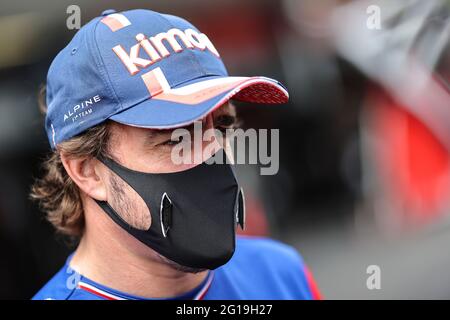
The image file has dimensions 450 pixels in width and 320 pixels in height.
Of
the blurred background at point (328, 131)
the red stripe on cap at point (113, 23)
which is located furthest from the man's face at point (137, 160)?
the blurred background at point (328, 131)

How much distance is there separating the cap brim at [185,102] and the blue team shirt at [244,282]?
1.81ft

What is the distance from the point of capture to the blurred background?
3750mm

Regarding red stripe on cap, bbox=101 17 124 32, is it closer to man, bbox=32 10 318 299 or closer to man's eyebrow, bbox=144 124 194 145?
man, bbox=32 10 318 299

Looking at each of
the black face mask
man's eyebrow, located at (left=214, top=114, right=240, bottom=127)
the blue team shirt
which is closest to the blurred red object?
the blue team shirt

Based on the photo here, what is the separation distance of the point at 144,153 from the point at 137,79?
8.5 inches

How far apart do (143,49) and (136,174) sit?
366 millimetres

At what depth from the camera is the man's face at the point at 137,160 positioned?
174cm

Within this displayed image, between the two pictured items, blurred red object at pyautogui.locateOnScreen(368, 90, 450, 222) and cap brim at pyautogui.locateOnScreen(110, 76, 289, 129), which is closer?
cap brim at pyautogui.locateOnScreen(110, 76, 289, 129)

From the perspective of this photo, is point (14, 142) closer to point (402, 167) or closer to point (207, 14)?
point (207, 14)

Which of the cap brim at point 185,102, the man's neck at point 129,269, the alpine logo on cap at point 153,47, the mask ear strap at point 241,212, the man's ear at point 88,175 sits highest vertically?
the alpine logo on cap at point 153,47

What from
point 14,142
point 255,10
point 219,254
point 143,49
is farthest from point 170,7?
point 219,254

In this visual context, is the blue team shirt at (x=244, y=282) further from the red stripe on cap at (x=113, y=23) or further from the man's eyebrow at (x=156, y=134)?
the red stripe on cap at (x=113, y=23)

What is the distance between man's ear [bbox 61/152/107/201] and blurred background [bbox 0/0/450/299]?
1.78m

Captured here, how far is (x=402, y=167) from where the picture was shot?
4215mm
